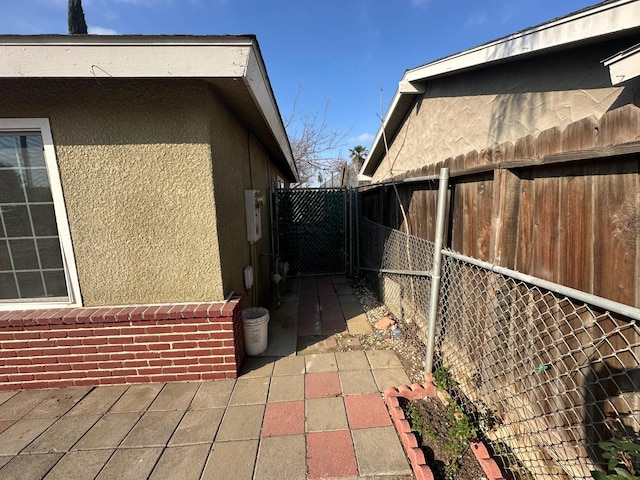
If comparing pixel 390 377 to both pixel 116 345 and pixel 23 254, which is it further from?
pixel 23 254

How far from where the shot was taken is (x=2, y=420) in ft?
7.74

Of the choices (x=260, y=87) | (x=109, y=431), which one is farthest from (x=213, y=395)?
(x=260, y=87)

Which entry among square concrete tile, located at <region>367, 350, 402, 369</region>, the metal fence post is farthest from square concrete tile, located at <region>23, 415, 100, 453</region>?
the metal fence post

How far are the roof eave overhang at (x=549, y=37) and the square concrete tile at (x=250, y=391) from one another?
4.13m

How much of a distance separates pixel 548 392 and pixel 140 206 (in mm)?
3377

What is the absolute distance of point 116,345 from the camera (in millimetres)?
2699

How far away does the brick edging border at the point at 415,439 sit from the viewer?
1.71 m

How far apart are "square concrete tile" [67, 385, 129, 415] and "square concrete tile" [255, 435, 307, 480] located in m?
1.53

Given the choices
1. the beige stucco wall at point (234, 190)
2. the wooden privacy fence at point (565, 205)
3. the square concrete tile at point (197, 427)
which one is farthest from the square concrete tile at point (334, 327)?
the wooden privacy fence at point (565, 205)

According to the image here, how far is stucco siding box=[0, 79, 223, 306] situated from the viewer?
2463mm

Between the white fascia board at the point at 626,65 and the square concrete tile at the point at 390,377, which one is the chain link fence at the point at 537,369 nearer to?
the square concrete tile at the point at 390,377

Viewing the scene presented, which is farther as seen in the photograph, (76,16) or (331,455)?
(76,16)

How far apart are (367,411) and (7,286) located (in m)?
3.63

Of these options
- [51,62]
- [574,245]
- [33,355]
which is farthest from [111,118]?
[574,245]
